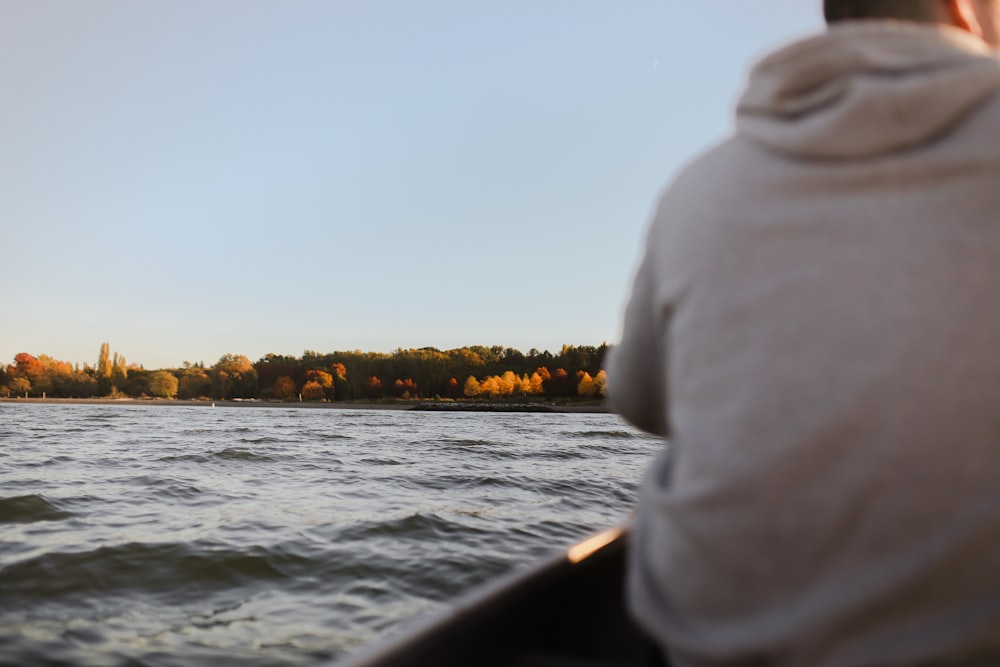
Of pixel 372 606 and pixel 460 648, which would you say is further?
pixel 372 606

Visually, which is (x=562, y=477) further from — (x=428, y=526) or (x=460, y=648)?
(x=460, y=648)

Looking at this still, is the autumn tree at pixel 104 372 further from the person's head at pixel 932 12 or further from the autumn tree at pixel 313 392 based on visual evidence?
the person's head at pixel 932 12

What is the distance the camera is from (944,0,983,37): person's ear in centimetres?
123

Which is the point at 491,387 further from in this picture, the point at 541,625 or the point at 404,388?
the point at 541,625

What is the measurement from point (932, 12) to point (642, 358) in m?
0.82

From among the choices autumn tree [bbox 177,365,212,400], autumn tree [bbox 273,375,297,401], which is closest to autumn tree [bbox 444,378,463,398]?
autumn tree [bbox 273,375,297,401]

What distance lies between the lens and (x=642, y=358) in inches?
54.1

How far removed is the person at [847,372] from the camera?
95cm

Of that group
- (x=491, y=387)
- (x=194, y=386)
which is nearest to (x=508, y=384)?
(x=491, y=387)

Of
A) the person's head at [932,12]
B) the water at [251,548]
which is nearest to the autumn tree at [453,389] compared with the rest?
the water at [251,548]

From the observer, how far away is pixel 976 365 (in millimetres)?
950

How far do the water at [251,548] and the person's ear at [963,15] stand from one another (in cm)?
380

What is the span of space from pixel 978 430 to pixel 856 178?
403 mm

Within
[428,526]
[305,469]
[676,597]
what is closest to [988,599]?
[676,597]
